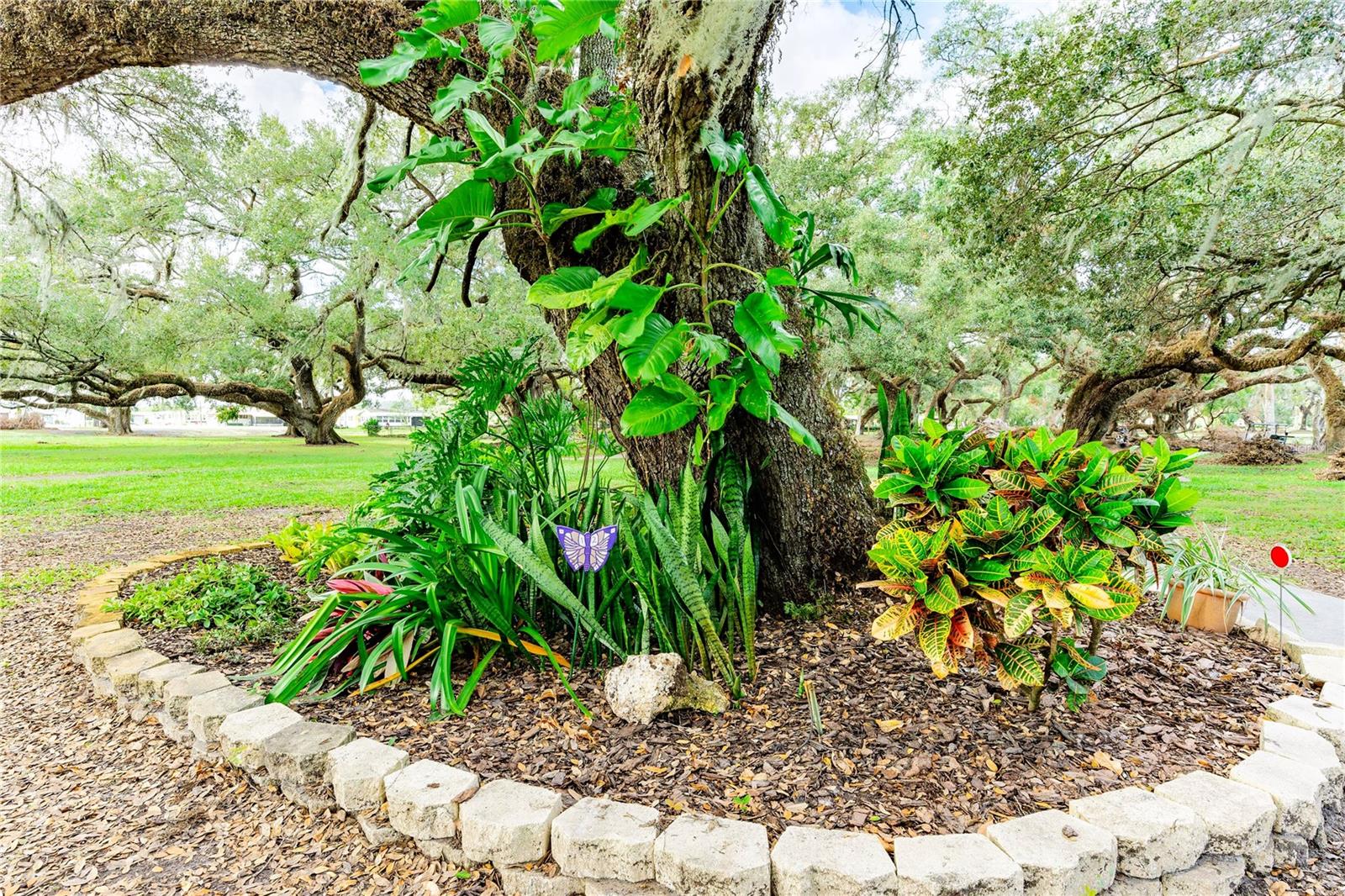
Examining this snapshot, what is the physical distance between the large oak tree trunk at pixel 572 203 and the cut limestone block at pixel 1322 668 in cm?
124

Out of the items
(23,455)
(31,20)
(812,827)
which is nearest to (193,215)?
(23,455)

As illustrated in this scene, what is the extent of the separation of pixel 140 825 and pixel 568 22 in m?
1.99

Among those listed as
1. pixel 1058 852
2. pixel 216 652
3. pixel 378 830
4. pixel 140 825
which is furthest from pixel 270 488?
pixel 1058 852

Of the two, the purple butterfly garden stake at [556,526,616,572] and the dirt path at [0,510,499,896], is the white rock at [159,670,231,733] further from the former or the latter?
the purple butterfly garden stake at [556,526,616,572]

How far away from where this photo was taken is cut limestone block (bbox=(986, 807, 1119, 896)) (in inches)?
40.0

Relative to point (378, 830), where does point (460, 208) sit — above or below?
above

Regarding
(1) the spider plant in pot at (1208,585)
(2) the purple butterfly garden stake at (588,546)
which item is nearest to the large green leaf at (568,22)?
Result: (2) the purple butterfly garden stake at (588,546)

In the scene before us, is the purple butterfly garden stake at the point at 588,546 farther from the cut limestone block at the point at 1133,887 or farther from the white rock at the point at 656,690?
the cut limestone block at the point at 1133,887

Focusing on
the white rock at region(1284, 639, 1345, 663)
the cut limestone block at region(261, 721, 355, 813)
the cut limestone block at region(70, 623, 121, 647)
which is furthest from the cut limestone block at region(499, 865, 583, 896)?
the white rock at region(1284, 639, 1345, 663)

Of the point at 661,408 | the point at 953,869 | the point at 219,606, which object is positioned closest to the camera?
the point at 953,869

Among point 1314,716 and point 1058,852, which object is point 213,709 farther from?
point 1314,716

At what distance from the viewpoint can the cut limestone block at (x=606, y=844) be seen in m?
1.07

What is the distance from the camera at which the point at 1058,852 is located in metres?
1.04

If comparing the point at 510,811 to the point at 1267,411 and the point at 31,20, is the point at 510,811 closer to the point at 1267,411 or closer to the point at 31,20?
the point at 31,20
